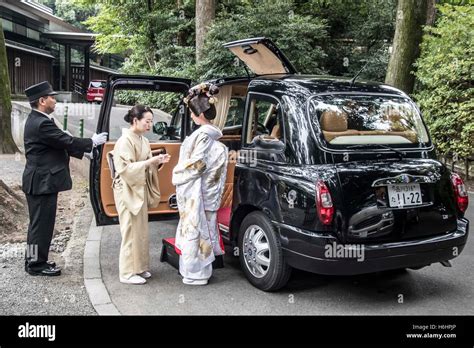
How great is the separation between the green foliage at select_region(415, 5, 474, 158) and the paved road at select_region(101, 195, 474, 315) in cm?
522

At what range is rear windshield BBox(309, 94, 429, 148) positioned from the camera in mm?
4574

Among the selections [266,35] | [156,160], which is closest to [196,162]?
[156,160]

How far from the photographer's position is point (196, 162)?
4.79 m

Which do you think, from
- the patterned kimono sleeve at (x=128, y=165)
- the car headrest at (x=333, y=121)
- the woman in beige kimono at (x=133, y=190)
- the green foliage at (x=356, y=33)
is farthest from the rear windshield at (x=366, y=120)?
the green foliage at (x=356, y=33)

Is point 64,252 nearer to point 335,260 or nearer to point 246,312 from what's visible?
point 246,312

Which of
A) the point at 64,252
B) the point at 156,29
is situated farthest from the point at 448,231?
the point at 156,29

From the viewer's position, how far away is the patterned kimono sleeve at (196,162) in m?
4.80

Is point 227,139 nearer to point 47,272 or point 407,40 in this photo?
point 47,272

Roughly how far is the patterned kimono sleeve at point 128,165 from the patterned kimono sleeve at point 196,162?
15.4 inches

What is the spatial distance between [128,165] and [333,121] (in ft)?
6.65

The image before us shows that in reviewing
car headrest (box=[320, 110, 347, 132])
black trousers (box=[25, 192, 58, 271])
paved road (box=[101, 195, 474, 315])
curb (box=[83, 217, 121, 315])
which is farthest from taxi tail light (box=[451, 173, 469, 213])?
black trousers (box=[25, 192, 58, 271])

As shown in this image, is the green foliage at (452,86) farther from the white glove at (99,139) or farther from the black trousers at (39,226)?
the black trousers at (39,226)

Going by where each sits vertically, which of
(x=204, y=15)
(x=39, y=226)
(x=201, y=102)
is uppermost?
(x=204, y=15)

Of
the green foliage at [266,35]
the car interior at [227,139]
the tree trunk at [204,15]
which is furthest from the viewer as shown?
the tree trunk at [204,15]
